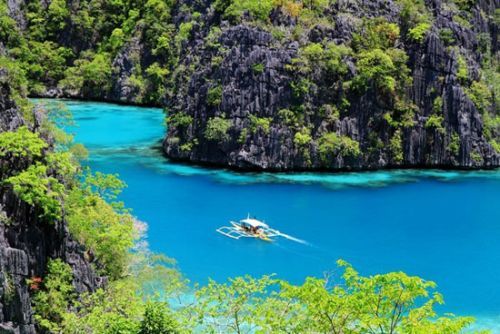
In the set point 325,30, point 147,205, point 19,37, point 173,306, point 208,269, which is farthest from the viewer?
point 19,37

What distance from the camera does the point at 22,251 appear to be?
15.1 metres

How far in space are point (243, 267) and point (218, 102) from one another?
58.8 feet

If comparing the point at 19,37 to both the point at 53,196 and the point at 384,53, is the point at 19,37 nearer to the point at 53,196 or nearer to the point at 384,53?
the point at 384,53

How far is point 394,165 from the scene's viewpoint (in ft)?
137

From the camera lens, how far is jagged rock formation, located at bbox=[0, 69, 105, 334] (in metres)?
14.5

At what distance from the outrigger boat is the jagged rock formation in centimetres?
1032

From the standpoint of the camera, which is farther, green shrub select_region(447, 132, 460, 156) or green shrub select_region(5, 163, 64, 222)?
green shrub select_region(447, 132, 460, 156)

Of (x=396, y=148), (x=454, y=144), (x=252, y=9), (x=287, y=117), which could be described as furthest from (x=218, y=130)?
(x=454, y=144)

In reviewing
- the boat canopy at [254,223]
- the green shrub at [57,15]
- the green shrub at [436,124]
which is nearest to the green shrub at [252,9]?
the green shrub at [436,124]

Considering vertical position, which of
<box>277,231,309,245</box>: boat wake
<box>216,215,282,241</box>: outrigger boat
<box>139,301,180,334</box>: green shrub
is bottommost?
<box>277,231,309,245</box>: boat wake

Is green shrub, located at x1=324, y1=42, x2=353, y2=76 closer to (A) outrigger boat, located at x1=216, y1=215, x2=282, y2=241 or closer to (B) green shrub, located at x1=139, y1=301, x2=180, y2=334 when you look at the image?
(A) outrigger boat, located at x1=216, y1=215, x2=282, y2=241

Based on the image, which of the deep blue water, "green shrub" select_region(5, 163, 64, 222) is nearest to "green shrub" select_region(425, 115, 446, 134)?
the deep blue water

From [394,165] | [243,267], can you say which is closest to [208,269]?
[243,267]

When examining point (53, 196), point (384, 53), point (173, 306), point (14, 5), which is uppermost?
point (14, 5)
